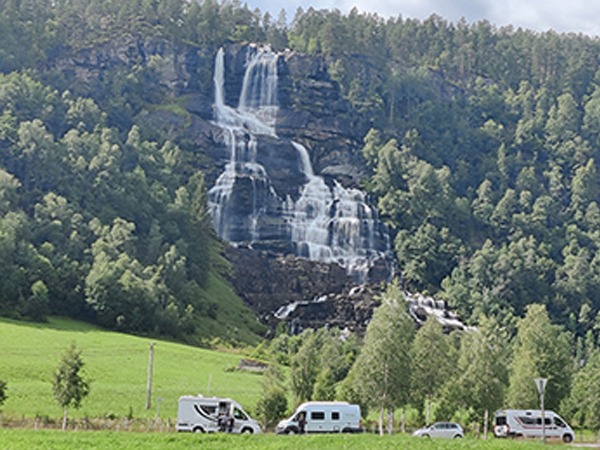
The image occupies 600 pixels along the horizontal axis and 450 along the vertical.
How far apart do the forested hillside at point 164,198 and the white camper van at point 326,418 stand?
59.1m

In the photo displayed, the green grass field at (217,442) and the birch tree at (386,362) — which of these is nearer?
the green grass field at (217,442)

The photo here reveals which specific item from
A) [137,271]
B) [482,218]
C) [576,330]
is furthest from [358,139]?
[137,271]

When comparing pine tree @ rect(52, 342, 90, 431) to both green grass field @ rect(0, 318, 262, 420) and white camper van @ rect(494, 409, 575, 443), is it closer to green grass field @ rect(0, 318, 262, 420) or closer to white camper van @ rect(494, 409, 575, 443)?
green grass field @ rect(0, 318, 262, 420)

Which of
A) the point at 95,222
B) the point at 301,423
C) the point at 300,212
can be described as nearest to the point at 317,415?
the point at 301,423

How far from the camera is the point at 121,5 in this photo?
19775 centimetres

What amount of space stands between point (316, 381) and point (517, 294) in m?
98.9

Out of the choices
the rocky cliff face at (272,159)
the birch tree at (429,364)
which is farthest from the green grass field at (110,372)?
the rocky cliff face at (272,159)

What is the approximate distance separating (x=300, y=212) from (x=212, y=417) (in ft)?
365

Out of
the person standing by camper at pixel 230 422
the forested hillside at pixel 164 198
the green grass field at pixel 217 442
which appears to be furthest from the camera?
the forested hillside at pixel 164 198

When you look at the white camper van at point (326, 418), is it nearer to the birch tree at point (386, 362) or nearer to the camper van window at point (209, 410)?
the camper van window at point (209, 410)

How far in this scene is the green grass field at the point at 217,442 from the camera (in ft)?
108

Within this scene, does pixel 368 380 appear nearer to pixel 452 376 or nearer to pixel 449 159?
pixel 452 376

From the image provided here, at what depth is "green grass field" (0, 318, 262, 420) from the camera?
6122 cm

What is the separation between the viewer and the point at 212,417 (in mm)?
48062
